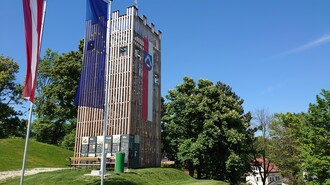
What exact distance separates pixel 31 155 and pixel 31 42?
17474mm

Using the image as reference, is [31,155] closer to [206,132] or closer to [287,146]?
[206,132]

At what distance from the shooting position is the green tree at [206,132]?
94.4ft

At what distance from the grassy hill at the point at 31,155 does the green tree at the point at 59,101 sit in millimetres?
8863

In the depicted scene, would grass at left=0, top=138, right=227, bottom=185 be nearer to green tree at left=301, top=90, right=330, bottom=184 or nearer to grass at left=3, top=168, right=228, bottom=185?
grass at left=3, top=168, right=228, bottom=185

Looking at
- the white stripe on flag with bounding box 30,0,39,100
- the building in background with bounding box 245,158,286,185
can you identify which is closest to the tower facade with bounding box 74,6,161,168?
the white stripe on flag with bounding box 30,0,39,100

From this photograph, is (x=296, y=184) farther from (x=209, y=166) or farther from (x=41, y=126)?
(x=41, y=126)

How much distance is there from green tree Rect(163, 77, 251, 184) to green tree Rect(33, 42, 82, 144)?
13.1 metres

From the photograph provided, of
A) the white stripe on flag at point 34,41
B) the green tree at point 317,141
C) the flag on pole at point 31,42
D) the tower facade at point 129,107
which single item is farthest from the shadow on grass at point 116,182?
the green tree at point 317,141

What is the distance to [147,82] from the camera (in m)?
26.6

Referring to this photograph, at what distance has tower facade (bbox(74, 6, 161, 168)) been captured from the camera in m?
23.7

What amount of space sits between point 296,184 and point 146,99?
69.6ft

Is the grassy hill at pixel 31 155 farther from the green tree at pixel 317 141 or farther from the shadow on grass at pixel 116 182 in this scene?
the green tree at pixel 317 141

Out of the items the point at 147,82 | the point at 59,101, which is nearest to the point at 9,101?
the point at 59,101

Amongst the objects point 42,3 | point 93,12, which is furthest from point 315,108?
point 42,3
